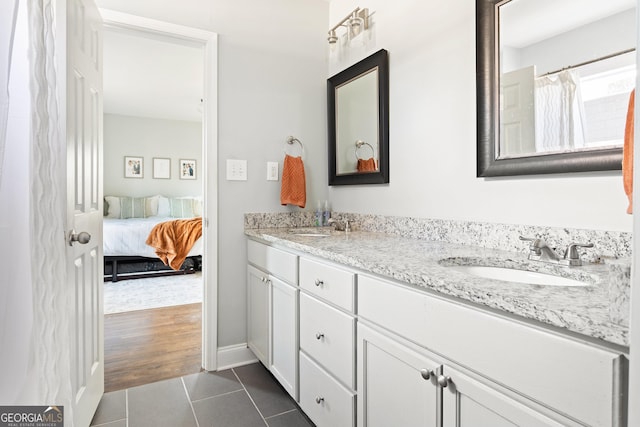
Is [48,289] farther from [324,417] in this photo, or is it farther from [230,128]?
[230,128]

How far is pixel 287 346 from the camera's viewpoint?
1783mm

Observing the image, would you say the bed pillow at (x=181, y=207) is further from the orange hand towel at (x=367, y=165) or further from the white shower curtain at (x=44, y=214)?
the white shower curtain at (x=44, y=214)

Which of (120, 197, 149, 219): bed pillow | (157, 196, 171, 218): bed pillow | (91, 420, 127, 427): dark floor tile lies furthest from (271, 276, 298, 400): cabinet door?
(120, 197, 149, 219): bed pillow

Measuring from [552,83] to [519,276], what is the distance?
0.68 metres

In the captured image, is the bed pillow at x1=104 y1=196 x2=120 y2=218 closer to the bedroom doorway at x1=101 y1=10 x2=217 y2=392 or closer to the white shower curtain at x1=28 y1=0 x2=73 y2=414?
the bedroom doorway at x1=101 y1=10 x2=217 y2=392

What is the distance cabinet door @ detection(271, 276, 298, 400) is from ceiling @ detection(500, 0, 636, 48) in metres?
1.39

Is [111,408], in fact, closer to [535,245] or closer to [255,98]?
[255,98]

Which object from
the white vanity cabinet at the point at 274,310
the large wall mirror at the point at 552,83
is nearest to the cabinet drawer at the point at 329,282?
the white vanity cabinet at the point at 274,310

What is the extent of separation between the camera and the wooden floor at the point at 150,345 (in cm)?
217

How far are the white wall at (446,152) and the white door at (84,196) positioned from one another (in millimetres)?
1474

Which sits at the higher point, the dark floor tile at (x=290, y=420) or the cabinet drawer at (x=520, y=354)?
the cabinet drawer at (x=520, y=354)

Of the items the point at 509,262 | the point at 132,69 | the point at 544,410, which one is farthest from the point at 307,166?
the point at 132,69

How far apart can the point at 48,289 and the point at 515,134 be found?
62.1 inches

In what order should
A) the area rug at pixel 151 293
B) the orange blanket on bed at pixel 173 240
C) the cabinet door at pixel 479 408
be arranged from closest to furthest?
the cabinet door at pixel 479 408
the area rug at pixel 151 293
the orange blanket on bed at pixel 173 240
